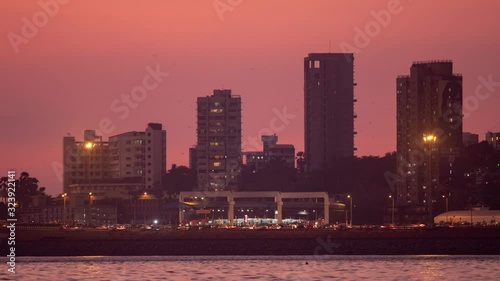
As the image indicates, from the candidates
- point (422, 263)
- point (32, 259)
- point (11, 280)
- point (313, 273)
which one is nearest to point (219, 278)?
point (313, 273)

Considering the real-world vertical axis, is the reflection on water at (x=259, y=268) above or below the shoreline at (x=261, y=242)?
below

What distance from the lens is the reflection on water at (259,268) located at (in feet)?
418

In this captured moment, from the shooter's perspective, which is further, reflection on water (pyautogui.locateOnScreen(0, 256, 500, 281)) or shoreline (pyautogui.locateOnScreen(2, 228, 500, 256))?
shoreline (pyautogui.locateOnScreen(2, 228, 500, 256))

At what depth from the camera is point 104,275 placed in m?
132

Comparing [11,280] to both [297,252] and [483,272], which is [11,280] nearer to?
[483,272]

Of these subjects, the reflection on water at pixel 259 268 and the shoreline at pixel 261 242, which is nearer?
the reflection on water at pixel 259 268

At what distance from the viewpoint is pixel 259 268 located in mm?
142000

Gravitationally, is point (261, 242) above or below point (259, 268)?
above

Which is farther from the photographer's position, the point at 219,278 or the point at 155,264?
the point at 155,264

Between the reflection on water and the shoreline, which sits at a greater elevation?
the shoreline

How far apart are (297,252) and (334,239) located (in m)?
6.52

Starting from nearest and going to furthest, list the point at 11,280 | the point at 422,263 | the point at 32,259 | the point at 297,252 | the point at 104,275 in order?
the point at 11,280
the point at 104,275
the point at 422,263
the point at 32,259
the point at 297,252

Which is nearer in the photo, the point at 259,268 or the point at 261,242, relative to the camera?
the point at 259,268

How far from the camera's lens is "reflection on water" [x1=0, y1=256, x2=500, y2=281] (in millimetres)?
127312
